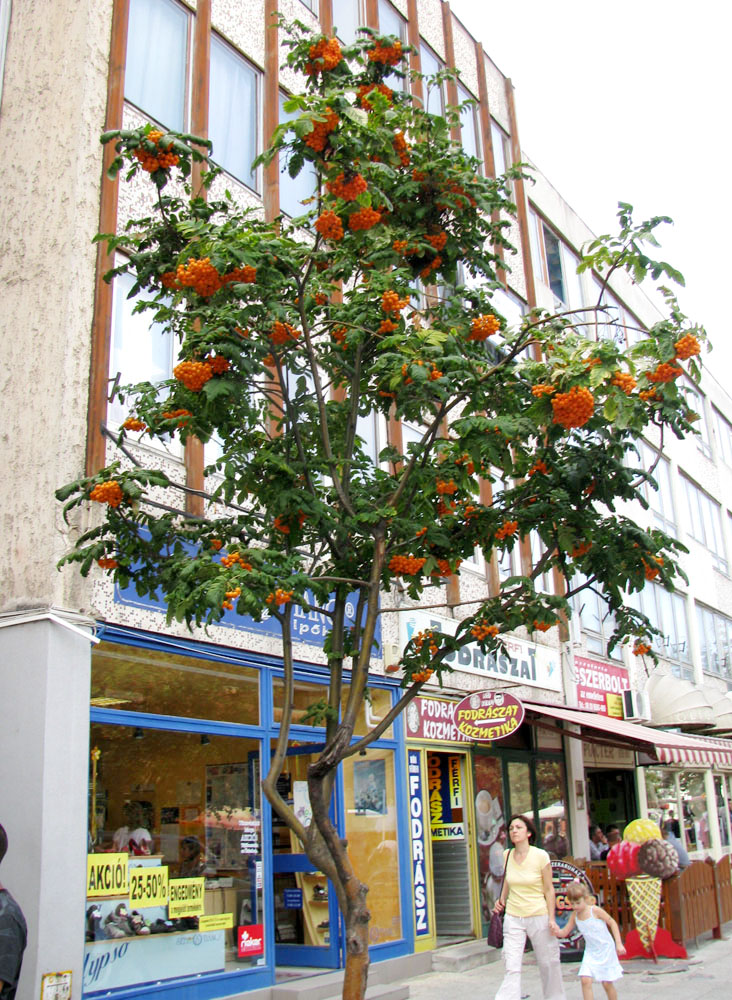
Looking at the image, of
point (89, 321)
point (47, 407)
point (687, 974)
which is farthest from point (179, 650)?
point (687, 974)

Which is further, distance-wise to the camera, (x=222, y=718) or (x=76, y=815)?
(x=222, y=718)

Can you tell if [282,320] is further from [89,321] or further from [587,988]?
[587,988]

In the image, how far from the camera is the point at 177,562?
5.75m

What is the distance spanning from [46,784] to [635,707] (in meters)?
14.3

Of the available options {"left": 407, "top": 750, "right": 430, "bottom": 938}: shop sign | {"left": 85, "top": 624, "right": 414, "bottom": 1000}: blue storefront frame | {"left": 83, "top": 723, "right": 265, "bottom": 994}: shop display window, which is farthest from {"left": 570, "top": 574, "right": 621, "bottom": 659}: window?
{"left": 83, "top": 723, "right": 265, "bottom": 994}: shop display window

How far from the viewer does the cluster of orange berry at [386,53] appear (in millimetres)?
6102

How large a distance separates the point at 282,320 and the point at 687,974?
827 centimetres

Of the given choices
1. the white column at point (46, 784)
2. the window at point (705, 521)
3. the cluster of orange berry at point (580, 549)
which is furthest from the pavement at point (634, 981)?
the window at point (705, 521)

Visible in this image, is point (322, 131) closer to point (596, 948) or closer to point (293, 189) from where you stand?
point (596, 948)

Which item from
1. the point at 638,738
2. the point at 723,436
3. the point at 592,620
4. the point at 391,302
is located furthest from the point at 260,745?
the point at 723,436

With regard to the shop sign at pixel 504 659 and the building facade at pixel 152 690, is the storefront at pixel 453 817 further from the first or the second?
the shop sign at pixel 504 659

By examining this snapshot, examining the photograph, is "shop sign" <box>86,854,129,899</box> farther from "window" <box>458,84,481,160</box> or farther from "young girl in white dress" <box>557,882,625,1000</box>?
"window" <box>458,84,481,160</box>

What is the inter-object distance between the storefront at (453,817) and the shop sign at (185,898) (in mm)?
3741

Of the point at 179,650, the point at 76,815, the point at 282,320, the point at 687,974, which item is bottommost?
the point at 687,974
